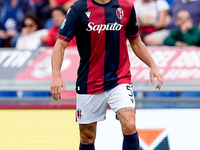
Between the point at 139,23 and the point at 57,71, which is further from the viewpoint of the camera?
the point at 139,23

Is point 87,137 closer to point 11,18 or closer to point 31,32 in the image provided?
point 31,32

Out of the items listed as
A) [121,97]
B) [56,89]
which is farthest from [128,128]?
[56,89]

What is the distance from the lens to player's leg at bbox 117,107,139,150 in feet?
9.93

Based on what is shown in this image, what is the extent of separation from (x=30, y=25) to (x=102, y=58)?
373 cm

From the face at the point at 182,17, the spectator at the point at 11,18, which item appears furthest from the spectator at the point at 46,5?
the face at the point at 182,17

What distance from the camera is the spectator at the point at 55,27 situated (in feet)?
21.0

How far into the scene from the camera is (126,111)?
10.1 feet

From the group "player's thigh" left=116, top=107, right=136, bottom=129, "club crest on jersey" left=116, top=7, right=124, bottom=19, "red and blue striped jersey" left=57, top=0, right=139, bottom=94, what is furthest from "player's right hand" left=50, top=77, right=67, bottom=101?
"club crest on jersey" left=116, top=7, right=124, bottom=19

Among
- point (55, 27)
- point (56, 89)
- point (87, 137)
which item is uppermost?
point (56, 89)

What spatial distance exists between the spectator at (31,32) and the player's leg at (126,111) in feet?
12.0

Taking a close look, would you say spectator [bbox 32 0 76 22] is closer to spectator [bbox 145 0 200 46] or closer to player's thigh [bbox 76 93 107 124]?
spectator [bbox 145 0 200 46]

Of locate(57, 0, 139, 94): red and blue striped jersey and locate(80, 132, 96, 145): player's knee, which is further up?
locate(57, 0, 139, 94): red and blue striped jersey

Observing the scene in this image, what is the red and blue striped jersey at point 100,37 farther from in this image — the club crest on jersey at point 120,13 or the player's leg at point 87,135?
the player's leg at point 87,135

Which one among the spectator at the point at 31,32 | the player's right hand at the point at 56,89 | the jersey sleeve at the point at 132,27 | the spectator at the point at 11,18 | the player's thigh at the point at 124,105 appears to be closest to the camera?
the player's right hand at the point at 56,89
